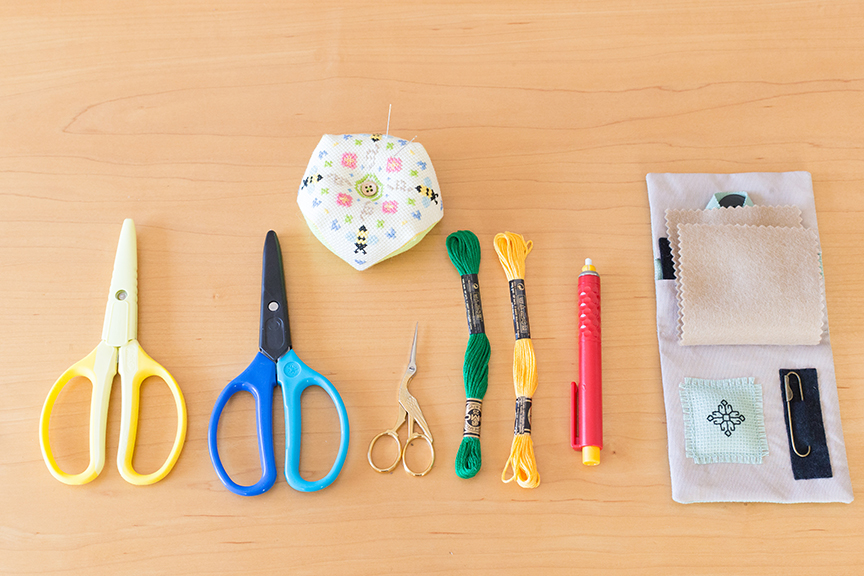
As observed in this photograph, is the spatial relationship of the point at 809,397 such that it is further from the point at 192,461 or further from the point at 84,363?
the point at 84,363

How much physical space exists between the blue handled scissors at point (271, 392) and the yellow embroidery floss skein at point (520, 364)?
195 millimetres

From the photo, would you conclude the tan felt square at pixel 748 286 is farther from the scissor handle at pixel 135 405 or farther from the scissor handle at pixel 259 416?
the scissor handle at pixel 135 405

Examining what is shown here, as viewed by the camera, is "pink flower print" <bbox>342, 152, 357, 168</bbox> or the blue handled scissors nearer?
the blue handled scissors

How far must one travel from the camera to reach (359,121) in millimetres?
879

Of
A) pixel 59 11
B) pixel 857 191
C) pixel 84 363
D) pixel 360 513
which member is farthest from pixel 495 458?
pixel 59 11

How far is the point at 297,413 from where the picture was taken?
0.71 meters

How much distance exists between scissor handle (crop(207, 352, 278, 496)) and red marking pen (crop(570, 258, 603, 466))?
1.14ft

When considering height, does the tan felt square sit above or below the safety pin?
above

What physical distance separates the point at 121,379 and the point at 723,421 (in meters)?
0.71

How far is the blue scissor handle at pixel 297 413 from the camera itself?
0.69m

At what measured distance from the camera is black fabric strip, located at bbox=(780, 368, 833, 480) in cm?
72

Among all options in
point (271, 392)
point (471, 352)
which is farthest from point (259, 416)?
point (471, 352)

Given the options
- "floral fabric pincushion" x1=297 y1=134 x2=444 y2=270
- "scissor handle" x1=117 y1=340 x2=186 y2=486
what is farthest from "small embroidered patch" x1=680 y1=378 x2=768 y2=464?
"scissor handle" x1=117 y1=340 x2=186 y2=486

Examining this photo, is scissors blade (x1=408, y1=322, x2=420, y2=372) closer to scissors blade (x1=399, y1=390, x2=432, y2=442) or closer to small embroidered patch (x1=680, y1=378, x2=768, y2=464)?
scissors blade (x1=399, y1=390, x2=432, y2=442)
